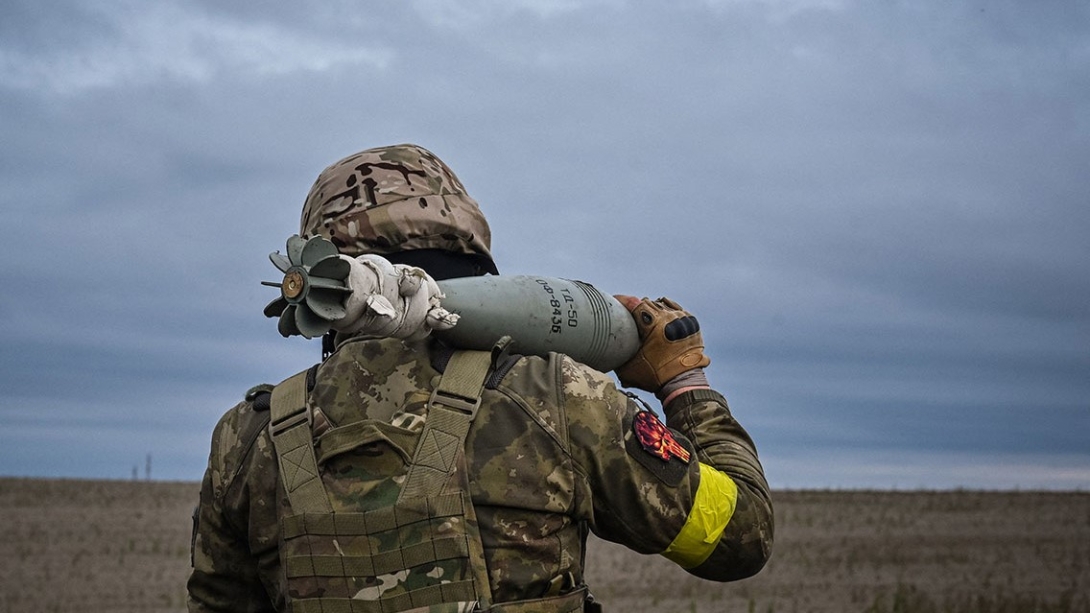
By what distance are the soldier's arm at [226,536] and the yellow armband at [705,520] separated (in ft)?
4.45

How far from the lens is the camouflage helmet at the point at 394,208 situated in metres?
3.71

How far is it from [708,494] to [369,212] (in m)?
1.36

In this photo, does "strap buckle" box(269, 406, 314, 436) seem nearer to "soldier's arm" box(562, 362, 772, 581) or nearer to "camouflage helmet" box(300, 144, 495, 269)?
"camouflage helmet" box(300, 144, 495, 269)

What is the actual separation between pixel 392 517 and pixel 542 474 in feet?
1.43

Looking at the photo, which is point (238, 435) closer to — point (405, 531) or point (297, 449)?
point (297, 449)

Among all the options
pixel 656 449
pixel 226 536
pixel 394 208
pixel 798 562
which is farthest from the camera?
pixel 798 562

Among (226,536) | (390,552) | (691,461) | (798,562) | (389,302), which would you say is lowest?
(390,552)

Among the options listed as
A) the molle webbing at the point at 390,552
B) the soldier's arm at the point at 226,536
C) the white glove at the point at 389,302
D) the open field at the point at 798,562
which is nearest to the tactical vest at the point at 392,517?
the molle webbing at the point at 390,552

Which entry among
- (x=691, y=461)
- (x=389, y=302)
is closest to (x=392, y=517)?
(x=389, y=302)

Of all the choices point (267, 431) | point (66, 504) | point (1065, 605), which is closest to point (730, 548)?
point (267, 431)

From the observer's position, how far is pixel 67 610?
49.7 feet

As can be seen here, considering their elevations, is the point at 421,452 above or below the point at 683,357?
below

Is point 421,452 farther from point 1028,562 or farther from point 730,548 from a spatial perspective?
point 1028,562

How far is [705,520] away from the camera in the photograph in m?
3.57
